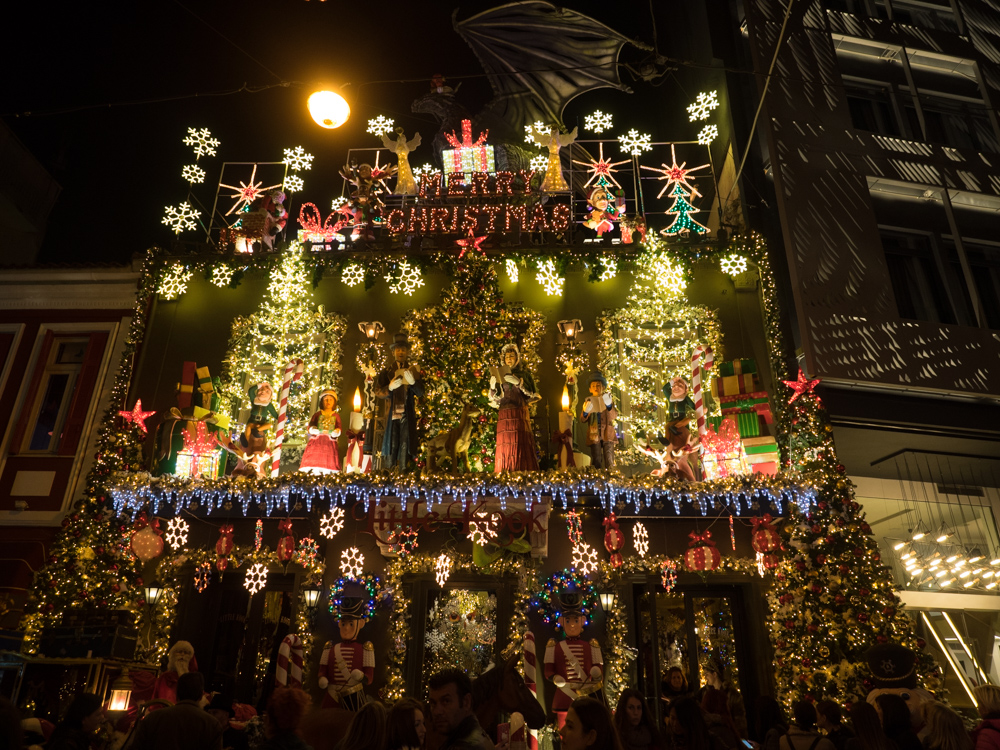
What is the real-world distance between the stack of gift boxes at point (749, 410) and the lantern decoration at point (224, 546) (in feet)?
27.0

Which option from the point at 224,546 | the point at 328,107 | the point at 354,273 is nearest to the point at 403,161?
the point at 354,273

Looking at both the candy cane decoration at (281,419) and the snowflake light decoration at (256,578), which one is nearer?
the snowflake light decoration at (256,578)

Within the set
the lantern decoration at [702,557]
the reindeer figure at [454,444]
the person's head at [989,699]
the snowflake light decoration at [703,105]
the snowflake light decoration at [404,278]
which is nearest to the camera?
the person's head at [989,699]

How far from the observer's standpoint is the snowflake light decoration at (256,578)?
37.7 feet

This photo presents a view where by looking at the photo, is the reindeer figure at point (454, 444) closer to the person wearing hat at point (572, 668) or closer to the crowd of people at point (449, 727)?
the person wearing hat at point (572, 668)

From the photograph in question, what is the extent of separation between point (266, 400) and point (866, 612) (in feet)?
33.7

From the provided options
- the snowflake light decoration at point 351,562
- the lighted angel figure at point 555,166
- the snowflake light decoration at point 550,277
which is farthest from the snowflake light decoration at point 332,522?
the lighted angel figure at point 555,166

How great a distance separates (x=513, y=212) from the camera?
14.2 metres

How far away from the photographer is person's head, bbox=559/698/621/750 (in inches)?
160

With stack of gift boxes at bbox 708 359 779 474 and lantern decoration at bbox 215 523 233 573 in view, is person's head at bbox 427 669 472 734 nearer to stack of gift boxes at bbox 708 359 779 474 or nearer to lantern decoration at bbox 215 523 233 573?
lantern decoration at bbox 215 523 233 573

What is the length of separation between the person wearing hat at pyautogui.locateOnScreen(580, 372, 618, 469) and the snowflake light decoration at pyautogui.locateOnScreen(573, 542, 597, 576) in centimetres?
141

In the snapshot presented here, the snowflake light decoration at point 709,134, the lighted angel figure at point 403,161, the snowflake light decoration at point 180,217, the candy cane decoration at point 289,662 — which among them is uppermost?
the snowflake light decoration at point 709,134

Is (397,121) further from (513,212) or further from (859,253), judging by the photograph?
(859,253)

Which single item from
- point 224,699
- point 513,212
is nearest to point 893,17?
point 513,212
